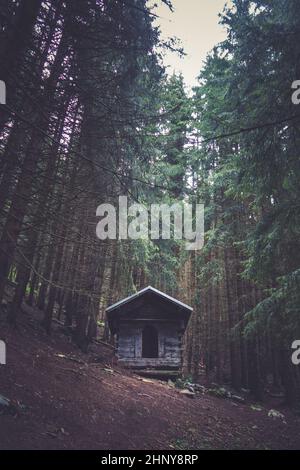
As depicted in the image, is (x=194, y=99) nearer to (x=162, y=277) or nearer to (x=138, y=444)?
(x=162, y=277)

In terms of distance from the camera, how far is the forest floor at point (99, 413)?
18.4 feet

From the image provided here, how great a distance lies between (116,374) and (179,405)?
279cm

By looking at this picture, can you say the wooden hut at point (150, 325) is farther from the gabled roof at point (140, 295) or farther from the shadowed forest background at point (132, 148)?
the shadowed forest background at point (132, 148)

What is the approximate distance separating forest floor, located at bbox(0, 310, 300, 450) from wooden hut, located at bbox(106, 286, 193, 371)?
8.93ft

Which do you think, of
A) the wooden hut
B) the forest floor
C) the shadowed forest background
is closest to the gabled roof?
the wooden hut

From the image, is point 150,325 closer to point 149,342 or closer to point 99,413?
point 149,342

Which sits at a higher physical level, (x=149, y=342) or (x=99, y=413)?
(x=149, y=342)

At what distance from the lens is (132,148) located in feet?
35.5

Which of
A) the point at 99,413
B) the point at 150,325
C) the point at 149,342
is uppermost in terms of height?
the point at 150,325

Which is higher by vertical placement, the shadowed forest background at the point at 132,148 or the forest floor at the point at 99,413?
the shadowed forest background at the point at 132,148

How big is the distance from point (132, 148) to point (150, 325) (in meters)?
8.61

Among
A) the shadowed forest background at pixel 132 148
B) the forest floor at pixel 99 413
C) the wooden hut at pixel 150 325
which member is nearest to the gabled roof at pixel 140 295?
the wooden hut at pixel 150 325

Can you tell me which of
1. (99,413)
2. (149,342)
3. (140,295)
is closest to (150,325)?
(140,295)

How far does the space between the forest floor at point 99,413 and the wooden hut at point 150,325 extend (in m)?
2.72
